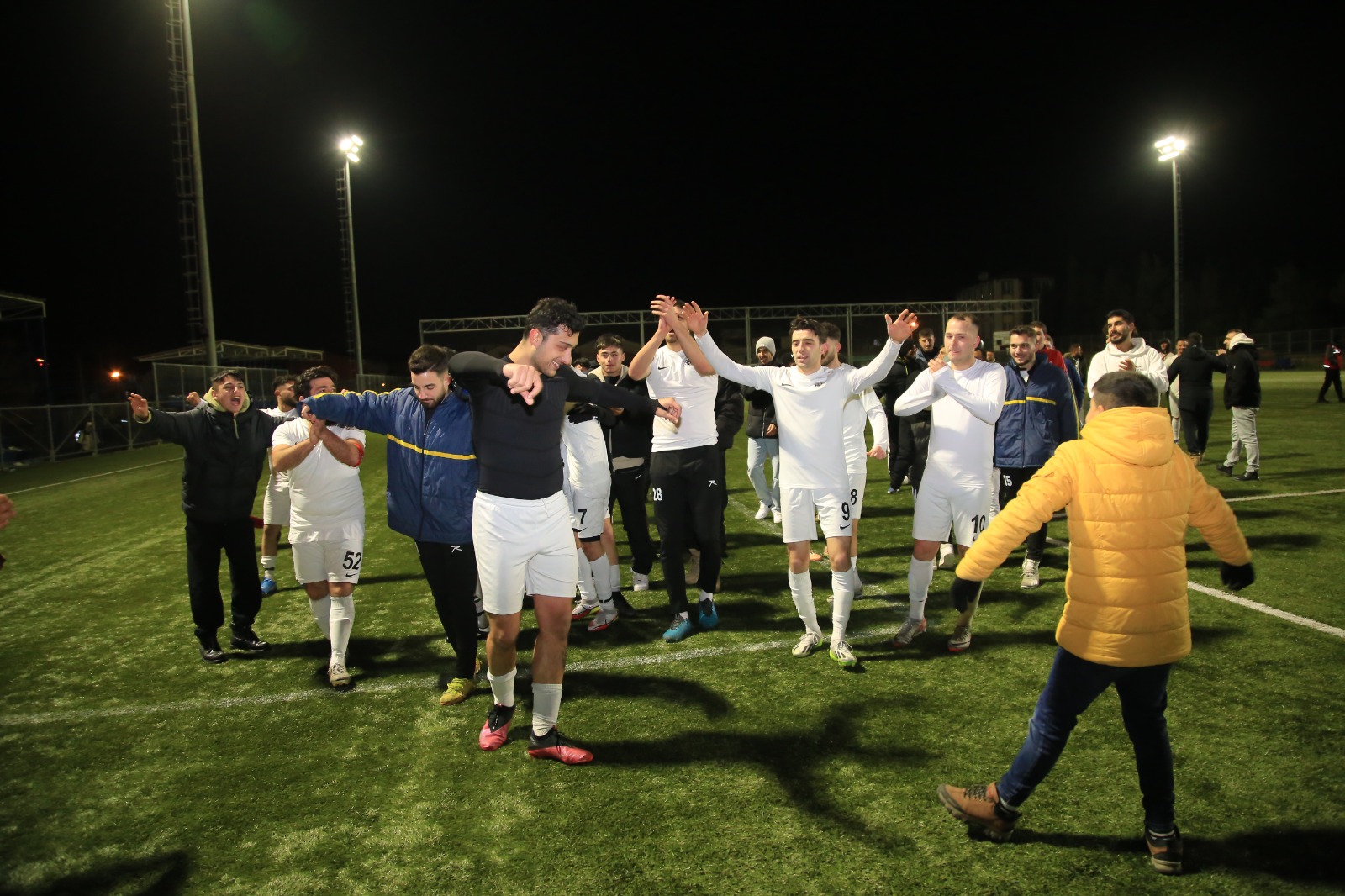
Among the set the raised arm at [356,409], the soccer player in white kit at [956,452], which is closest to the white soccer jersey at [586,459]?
the raised arm at [356,409]

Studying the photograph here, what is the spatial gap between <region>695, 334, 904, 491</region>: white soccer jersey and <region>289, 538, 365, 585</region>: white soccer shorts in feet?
9.21

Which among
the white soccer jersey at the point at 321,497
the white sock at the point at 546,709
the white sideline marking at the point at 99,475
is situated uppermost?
the white soccer jersey at the point at 321,497

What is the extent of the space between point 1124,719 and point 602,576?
154 inches

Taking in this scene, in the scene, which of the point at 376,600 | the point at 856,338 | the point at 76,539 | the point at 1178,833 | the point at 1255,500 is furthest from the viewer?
the point at 856,338

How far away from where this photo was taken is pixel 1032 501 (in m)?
2.98

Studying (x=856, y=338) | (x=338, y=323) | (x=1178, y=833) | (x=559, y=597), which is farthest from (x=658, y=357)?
(x=338, y=323)

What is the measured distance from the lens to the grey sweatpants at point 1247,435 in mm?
11289

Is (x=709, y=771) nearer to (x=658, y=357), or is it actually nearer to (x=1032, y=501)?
(x=1032, y=501)

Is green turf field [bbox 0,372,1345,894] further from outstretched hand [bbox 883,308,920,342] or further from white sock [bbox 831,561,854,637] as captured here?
outstretched hand [bbox 883,308,920,342]

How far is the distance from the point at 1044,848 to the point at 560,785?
2.14 m

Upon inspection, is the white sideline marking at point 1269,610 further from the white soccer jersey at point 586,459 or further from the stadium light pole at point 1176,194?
the stadium light pole at point 1176,194

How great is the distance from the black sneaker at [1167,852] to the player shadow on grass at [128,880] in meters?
3.78

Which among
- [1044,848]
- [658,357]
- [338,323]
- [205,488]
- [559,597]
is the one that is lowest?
[1044,848]

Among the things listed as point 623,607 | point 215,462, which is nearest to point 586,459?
point 623,607
